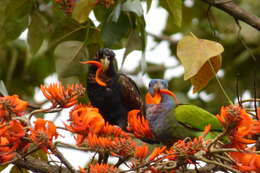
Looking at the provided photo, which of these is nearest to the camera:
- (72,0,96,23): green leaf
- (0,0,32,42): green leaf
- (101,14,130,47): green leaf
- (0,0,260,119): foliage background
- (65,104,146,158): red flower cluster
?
(65,104,146,158): red flower cluster

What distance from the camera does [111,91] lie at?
4.06 metres

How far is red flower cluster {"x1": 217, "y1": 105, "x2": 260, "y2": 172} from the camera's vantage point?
2.13 m

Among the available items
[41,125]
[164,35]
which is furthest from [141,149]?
[164,35]

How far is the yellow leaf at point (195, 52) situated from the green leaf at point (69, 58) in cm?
114

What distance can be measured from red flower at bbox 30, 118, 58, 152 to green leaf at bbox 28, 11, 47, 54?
1.60 metres

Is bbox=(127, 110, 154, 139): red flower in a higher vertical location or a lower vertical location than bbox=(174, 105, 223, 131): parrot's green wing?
higher

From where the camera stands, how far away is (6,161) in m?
2.41

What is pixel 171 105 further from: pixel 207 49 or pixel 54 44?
pixel 207 49

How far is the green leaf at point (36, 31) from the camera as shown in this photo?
3.93 meters

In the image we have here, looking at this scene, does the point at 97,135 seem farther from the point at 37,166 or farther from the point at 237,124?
the point at 237,124

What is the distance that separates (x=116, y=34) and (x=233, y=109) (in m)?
1.69

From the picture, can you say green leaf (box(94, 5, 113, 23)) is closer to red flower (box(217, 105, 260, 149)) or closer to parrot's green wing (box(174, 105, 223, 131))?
parrot's green wing (box(174, 105, 223, 131))

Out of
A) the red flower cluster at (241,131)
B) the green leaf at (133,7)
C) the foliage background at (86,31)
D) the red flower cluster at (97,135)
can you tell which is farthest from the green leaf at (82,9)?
the red flower cluster at (241,131)

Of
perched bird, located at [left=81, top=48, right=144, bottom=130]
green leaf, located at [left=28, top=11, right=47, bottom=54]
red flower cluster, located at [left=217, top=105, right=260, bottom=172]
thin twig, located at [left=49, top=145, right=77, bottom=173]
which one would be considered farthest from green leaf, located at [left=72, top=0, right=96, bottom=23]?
red flower cluster, located at [left=217, top=105, right=260, bottom=172]
